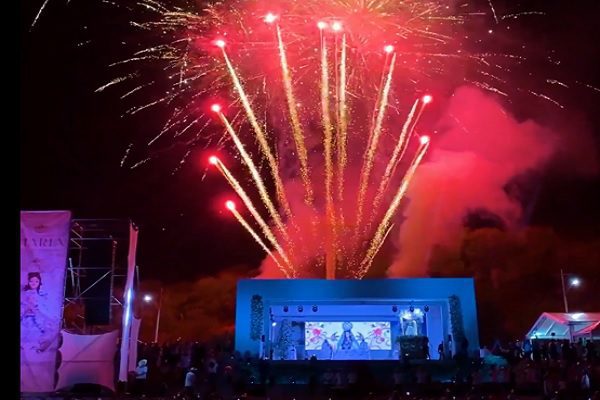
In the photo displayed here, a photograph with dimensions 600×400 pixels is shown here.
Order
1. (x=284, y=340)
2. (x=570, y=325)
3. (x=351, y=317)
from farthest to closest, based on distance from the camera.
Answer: (x=570, y=325) < (x=351, y=317) < (x=284, y=340)

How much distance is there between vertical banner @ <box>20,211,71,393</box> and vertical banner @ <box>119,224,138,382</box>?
13.9 ft

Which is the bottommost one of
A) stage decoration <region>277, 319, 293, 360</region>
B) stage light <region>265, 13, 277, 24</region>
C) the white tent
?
stage decoration <region>277, 319, 293, 360</region>

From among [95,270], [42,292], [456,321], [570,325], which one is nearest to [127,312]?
[95,270]

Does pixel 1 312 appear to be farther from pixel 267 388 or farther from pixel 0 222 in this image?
pixel 267 388

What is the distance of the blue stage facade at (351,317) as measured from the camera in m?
24.6

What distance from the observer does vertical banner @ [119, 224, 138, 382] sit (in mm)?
17469

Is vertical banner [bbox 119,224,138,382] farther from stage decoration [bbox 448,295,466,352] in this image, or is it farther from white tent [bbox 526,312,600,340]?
white tent [bbox 526,312,600,340]

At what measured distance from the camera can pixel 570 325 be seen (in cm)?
3078

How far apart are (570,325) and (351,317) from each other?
12.1 metres

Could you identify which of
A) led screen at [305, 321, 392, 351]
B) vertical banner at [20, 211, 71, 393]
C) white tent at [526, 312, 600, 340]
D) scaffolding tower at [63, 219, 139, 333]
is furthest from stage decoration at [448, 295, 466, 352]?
vertical banner at [20, 211, 71, 393]

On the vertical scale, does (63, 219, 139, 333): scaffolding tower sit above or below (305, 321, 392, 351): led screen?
above

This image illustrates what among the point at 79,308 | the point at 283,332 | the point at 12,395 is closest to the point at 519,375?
the point at 283,332

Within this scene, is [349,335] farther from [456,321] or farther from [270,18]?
[270,18]

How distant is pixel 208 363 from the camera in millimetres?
18766
